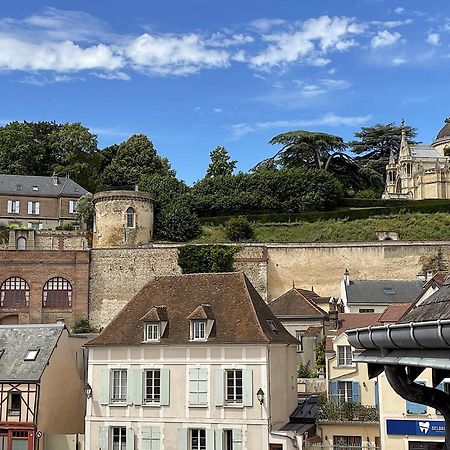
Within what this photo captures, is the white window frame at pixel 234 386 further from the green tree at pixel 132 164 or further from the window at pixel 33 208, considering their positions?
the green tree at pixel 132 164

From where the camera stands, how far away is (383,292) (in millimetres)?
38156

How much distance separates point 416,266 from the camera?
44062 millimetres

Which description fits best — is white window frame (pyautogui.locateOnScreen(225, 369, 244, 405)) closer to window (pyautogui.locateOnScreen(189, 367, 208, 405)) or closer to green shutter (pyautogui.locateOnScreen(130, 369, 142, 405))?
window (pyautogui.locateOnScreen(189, 367, 208, 405))

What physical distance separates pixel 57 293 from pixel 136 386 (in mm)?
25206

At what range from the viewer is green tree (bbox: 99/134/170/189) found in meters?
64.4

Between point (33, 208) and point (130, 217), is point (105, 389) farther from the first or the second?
point (33, 208)

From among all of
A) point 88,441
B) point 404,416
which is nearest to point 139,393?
point 88,441

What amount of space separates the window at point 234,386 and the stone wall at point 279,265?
925 inches

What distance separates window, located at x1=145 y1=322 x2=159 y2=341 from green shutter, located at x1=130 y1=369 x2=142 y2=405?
3.66ft

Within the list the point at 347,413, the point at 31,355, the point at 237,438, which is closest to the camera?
the point at 237,438

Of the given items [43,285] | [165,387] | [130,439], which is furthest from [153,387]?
[43,285]

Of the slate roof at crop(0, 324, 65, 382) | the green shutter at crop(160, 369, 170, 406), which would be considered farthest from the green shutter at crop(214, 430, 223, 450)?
the slate roof at crop(0, 324, 65, 382)

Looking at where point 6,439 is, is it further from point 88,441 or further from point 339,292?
point 339,292

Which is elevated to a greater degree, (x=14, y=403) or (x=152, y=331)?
(x=152, y=331)
